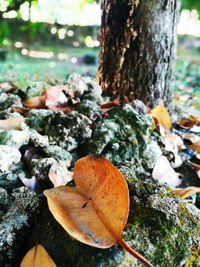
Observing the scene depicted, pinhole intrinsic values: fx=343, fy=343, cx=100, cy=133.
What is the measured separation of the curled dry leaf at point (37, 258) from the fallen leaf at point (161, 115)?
1251 millimetres

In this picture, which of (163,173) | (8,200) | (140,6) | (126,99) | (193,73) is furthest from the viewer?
(193,73)

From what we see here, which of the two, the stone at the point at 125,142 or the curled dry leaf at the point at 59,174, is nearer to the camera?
the curled dry leaf at the point at 59,174

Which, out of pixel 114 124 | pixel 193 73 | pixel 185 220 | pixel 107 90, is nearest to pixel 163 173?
pixel 114 124

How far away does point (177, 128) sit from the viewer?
2.32 m

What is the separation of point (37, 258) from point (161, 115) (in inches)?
52.1

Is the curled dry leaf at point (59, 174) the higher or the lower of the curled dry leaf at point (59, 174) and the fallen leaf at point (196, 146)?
the higher

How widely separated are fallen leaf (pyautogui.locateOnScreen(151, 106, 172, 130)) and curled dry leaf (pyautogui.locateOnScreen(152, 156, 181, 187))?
439 millimetres

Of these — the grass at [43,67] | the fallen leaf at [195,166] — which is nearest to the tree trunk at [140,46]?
the fallen leaf at [195,166]

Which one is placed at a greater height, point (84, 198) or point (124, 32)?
point (124, 32)

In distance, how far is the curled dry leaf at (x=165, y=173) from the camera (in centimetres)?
167

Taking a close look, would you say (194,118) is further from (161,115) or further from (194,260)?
(194,260)

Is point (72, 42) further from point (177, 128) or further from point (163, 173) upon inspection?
point (163, 173)

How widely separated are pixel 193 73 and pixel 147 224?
5.25 m

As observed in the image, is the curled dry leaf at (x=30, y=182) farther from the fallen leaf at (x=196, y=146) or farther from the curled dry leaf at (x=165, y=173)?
the fallen leaf at (x=196, y=146)
